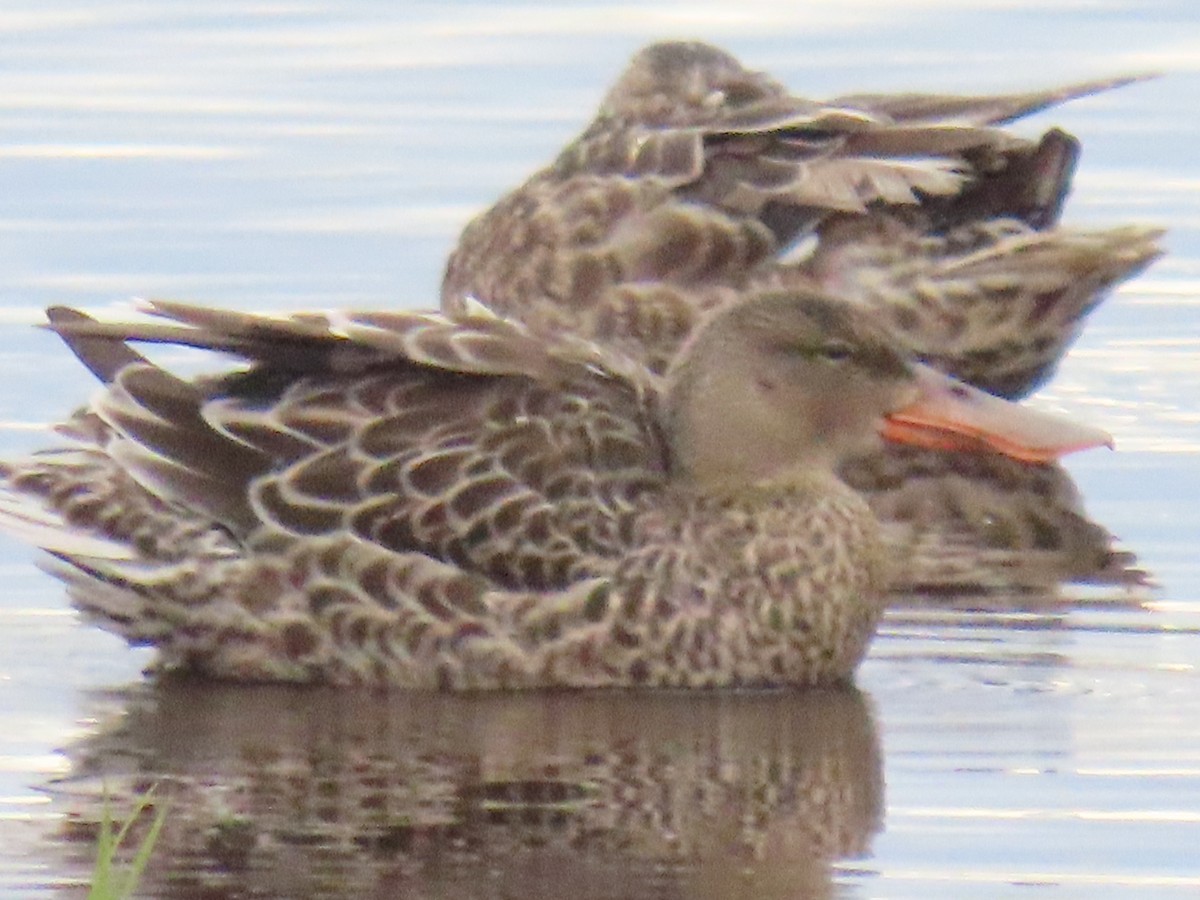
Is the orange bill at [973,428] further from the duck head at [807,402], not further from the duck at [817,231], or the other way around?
the duck at [817,231]

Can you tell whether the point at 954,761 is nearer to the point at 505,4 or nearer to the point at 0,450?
the point at 0,450

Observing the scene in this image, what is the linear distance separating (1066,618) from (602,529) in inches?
45.1

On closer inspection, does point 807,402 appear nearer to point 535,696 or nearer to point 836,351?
point 836,351

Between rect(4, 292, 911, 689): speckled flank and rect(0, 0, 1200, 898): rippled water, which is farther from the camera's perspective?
rect(4, 292, 911, 689): speckled flank

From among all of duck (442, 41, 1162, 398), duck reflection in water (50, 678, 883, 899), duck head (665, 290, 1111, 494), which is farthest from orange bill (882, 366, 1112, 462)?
duck (442, 41, 1162, 398)

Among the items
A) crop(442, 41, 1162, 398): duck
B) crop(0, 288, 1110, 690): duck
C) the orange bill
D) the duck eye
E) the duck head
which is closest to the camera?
crop(0, 288, 1110, 690): duck

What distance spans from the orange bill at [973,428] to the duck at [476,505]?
0.11 meters

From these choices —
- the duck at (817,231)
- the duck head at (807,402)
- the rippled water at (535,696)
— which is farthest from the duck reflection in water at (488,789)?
the duck at (817,231)

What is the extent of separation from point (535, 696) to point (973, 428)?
1.24m

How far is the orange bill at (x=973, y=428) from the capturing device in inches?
362

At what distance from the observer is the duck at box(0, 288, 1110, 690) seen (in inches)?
344

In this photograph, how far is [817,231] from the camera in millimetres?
11648

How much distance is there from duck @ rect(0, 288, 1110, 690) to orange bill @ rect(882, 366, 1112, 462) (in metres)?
0.11

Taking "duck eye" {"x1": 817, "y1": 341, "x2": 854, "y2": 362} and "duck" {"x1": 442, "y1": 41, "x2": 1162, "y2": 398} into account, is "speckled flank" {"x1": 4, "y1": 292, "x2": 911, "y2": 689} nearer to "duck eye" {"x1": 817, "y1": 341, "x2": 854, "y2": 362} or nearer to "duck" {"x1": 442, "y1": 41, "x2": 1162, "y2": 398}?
"duck eye" {"x1": 817, "y1": 341, "x2": 854, "y2": 362}
